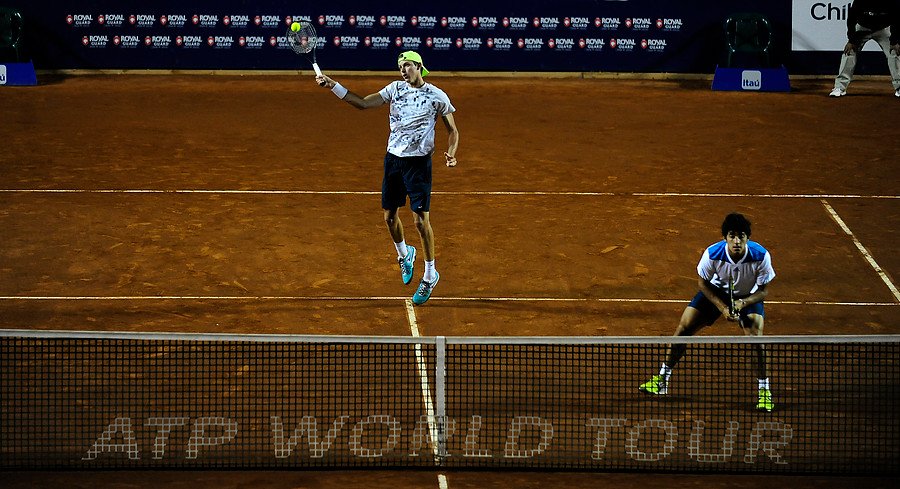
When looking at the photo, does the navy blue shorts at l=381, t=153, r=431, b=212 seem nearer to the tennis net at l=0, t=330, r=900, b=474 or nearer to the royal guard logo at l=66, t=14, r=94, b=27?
the tennis net at l=0, t=330, r=900, b=474

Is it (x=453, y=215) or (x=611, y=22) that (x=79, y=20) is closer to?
(x=611, y=22)

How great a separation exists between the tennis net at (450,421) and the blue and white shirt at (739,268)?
1.75ft

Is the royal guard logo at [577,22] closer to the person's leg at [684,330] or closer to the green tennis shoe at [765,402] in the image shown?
the person's leg at [684,330]

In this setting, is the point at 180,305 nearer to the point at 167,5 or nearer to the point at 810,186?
the point at 810,186

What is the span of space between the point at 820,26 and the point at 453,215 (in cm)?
1190

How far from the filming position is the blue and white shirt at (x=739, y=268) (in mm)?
8977

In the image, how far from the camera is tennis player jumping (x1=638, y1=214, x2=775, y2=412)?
882 cm

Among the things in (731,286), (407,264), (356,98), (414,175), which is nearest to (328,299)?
(407,264)

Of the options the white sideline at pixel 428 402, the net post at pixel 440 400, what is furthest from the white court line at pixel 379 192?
the net post at pixel 440 400

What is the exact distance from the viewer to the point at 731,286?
9000 millimetres

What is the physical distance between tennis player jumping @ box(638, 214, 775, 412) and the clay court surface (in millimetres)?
1293

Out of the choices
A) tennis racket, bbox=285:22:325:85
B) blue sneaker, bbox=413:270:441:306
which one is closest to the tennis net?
blue sneaker, bbox=413:270:441:306

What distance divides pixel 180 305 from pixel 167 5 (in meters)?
13.5

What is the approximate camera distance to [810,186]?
50.9 feet
